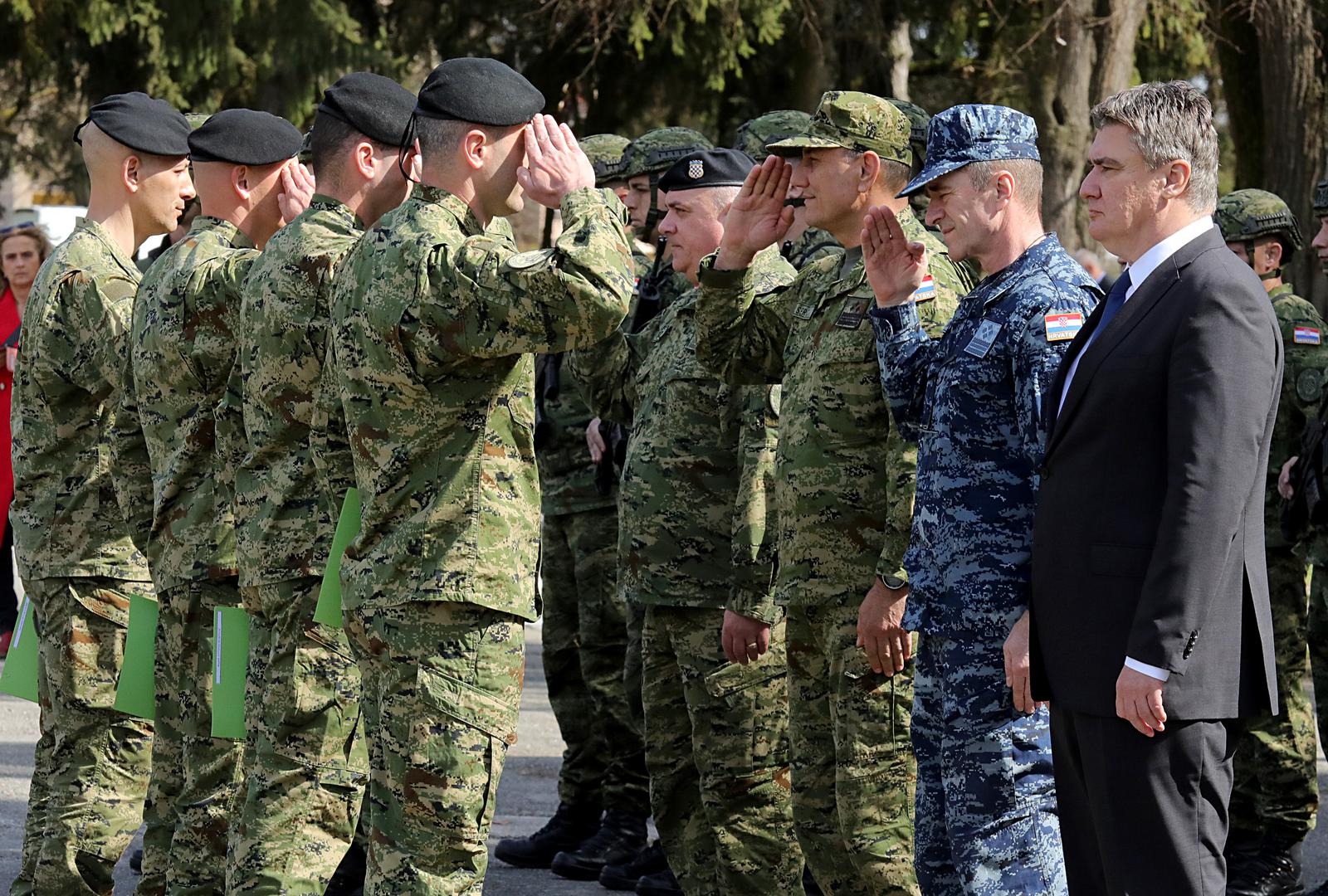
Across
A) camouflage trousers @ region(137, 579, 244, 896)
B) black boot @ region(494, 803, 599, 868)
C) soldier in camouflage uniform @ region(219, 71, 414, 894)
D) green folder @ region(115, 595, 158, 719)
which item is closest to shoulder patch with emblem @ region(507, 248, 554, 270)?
soldier in camouflage uniform @ region(219, 71, 414, 894)

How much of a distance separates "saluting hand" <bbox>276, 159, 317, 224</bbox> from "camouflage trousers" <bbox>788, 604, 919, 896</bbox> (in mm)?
2023

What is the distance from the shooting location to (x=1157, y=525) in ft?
11.1

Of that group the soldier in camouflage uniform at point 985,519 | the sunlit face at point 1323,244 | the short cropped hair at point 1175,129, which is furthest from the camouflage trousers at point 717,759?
the sunlit face at point 1323,244

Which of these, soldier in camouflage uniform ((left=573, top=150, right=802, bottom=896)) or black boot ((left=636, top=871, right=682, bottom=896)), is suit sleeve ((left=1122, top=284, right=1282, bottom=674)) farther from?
black boot ((left=636, top=871, right=682, bottom=896))

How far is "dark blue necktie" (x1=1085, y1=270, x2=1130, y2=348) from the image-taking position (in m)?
3.60

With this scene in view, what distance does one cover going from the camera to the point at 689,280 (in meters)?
5.93

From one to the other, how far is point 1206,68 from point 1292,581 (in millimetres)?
12147

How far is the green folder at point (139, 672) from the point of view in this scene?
16.1 feet

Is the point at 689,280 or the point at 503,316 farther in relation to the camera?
the point at 689,280

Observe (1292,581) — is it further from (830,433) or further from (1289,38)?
(1289,38)

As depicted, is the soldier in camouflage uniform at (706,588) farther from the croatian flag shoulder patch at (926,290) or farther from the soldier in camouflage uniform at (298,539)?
the soldier in camouflage uniform at (298,539)

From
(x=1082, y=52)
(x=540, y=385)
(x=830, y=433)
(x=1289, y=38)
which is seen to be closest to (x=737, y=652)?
(x=830, y=433)

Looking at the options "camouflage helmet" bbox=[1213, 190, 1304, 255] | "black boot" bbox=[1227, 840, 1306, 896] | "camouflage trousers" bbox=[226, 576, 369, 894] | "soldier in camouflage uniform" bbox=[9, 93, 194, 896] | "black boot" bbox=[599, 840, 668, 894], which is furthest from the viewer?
"camouflage helmet" bbox=[1213, 190, 1304, 255]

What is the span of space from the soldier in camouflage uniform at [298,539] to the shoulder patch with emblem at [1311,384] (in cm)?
355
